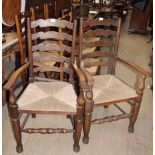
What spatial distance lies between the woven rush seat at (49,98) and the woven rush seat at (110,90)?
0.21 m

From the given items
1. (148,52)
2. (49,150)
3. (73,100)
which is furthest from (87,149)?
(148,52)

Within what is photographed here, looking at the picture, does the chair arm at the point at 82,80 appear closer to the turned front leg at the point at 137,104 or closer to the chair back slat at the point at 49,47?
the chair back slat at the point at 49,47

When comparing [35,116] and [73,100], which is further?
[35,116]

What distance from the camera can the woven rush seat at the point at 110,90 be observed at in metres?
1.84

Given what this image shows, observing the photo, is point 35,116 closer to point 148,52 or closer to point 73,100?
point 73,100

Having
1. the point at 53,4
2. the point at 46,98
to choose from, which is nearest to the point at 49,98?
the point at 46,98

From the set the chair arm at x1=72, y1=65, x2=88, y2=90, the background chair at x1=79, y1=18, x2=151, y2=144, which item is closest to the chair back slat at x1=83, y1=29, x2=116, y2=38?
the background chair at x1=79, y1=18, x2=151, y2=144

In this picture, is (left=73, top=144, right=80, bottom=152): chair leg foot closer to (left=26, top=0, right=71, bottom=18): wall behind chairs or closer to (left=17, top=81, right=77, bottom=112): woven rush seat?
(left=17, top=81, right=77, bottom=112): woven rush seat

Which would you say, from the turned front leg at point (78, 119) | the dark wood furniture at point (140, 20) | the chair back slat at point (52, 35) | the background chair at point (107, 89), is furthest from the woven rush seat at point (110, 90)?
the dark wood furniture at point (140, 20)

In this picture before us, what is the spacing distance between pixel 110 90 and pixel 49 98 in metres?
0.53

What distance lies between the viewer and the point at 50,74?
8.92 ft

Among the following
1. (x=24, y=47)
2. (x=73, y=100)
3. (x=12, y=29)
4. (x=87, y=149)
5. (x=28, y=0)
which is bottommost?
(x=87, y=149)

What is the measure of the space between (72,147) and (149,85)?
1631 mm

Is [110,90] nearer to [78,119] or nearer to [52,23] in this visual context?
[78,119]
